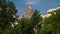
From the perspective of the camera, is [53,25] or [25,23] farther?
[25,23]

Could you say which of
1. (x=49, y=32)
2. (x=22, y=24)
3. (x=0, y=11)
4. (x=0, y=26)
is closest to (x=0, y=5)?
(x=0, y=11)

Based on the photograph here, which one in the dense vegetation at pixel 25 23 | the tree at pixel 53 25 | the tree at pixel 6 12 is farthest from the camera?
the tree at pixel 6 12

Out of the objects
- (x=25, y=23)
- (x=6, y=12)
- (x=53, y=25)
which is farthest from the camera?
(x=6, y=12)

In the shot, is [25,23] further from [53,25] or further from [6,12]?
[53,25]

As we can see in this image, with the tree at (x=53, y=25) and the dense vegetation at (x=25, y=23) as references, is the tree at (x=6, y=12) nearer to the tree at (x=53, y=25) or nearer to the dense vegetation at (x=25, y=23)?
the dense vegetation at (x=25, y=23)

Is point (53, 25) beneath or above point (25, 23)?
beneath

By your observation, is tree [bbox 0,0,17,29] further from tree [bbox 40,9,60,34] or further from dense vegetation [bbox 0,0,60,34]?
tree [bbox 40,9,60,34]

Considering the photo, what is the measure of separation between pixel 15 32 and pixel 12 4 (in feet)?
65.5

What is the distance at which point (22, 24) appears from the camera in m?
60.0

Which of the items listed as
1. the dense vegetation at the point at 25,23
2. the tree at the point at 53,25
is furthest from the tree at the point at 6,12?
the tree at the point at 53,25

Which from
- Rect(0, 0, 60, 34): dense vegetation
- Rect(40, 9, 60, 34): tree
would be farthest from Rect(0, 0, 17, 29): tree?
Rect(40, 9, 60, 34): tree

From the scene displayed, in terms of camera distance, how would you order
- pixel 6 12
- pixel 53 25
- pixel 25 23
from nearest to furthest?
1. pixel 53 25
2. pixel 25 23
3. pixel 6 12

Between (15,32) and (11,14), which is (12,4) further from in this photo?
(15,32)

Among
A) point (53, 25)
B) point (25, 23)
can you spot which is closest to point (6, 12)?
point (25, 23)
